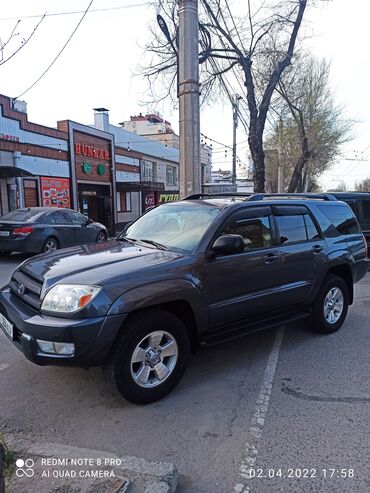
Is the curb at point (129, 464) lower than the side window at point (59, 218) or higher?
lower

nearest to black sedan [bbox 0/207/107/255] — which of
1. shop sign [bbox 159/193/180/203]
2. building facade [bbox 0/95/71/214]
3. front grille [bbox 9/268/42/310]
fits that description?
building facade [bbox 0/95/71/214]

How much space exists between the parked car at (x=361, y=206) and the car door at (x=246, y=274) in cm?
577

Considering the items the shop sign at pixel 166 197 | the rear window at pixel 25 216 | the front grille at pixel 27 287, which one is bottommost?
the front grille at pixel 27 287

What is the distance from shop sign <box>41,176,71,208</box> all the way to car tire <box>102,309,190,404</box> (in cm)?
1661

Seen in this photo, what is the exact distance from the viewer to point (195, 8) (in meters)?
8.20

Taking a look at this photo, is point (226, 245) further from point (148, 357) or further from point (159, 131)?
point (159, 131)

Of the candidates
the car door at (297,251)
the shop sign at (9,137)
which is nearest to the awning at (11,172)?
the shop sign at (9,137)

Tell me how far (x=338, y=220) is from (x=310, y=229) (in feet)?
2.71

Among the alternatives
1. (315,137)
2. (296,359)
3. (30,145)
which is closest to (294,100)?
(315,137)

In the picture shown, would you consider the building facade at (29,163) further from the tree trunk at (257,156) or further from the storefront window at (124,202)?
the tree trunk at (257,156)

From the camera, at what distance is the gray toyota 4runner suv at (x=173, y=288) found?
3023 mm

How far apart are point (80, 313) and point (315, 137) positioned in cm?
2363

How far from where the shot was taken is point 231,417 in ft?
10.3

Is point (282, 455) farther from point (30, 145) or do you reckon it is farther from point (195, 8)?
point (30, 145)
